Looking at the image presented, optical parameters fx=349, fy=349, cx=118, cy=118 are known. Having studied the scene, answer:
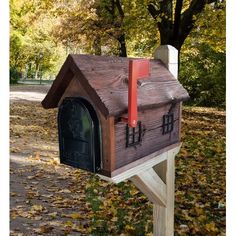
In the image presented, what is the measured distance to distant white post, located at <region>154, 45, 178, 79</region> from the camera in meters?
2.30

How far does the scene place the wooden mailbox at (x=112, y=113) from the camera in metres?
1.71

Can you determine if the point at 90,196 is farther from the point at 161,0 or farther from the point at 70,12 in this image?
the point at 70,12

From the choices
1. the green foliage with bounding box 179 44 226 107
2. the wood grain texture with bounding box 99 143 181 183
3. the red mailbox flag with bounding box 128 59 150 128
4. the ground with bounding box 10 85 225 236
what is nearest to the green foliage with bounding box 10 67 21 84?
the green foliage with bounding box 179 44 226 107

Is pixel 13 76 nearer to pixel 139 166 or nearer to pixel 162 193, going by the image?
pixel 162 193

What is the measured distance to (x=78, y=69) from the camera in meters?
1.69

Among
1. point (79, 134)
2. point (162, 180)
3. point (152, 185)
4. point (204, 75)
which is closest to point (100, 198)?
point (162, 180)

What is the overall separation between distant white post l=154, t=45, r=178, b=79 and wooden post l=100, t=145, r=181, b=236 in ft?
1.82

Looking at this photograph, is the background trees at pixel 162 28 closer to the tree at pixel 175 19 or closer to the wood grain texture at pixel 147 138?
the tree at pixel 175 19

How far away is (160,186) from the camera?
2371 millimetres

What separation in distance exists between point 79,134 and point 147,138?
0.44m

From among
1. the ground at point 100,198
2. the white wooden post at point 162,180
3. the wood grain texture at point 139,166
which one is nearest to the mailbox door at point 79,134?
the wood grain texture at point 139,166

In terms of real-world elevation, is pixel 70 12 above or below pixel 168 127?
above
